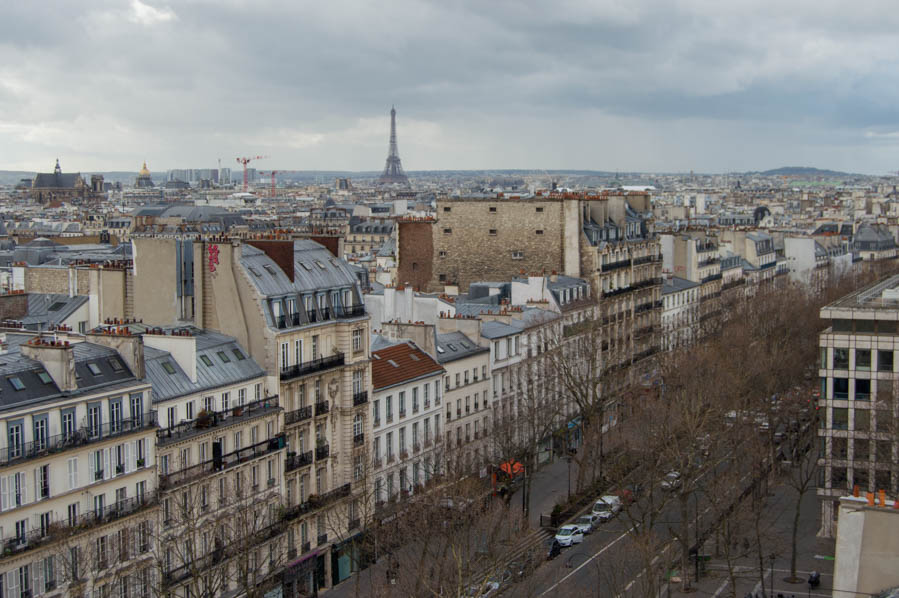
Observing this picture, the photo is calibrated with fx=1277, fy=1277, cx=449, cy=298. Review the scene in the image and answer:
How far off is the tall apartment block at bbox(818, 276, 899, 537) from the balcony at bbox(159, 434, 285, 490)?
22.6 metres

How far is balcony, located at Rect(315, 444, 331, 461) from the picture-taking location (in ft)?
157

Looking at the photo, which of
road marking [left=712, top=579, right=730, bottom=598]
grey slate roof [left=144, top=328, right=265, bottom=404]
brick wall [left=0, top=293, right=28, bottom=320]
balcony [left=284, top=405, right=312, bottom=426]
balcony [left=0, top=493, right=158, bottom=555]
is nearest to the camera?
balcony [left=0, top=493, right=158, bottom=555]

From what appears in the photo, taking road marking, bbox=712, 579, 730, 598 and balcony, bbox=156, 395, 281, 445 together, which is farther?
road marking, bbox=712, 579, 730, 598

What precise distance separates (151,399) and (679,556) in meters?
21.2

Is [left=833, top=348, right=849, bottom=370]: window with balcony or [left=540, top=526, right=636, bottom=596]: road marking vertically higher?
[left=833, top=348, right=849, bottom=370]: window with balcony

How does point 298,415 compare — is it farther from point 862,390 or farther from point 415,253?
point 415,253

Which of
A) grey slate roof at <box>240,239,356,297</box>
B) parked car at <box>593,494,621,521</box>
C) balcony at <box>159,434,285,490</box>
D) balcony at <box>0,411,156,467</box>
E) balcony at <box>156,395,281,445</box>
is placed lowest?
parked car at <box>593,494,621,521</box>

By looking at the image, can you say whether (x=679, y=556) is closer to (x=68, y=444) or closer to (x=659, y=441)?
(x=659, y=441)

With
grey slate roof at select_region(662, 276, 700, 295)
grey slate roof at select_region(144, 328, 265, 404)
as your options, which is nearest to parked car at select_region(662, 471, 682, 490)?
grey slate roof at select_region(144, 328, 265, 404)

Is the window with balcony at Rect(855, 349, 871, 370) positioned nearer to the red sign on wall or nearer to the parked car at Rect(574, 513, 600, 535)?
the parked car at Rect(574, 513, 600, 535)

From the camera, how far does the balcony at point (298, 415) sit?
152ft

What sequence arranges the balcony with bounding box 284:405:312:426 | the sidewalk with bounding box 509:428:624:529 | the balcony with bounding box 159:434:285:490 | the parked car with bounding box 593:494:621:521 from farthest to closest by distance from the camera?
the sidewalk with bounding box 509:428:624:529, the parked car with bounding box 593:494:621:521, the balcony with bounding box 284:405:312:426, the balcony with bounding box 159:434:285:490

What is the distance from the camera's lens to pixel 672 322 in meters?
92.9

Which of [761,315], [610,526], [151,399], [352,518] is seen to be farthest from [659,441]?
[761,315]
